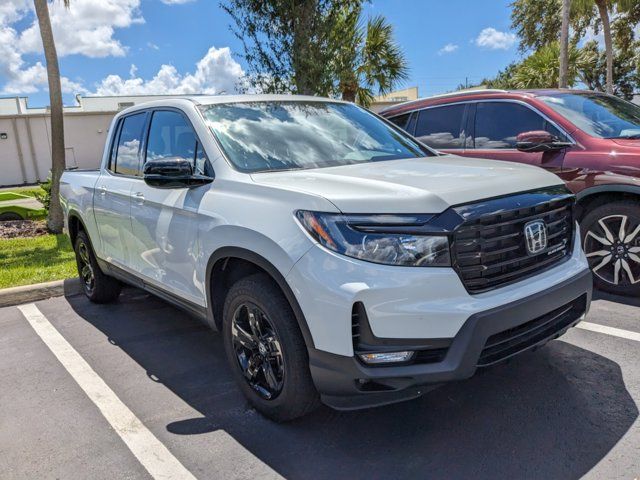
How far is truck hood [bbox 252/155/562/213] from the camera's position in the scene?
2492mm

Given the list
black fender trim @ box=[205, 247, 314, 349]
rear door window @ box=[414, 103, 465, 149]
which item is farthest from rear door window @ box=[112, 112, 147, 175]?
rear door window @ box=[414, 103, 465, 149]

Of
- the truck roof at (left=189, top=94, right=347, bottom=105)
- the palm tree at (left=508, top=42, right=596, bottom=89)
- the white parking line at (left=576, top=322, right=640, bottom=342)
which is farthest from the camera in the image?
the palm tree at (left=508, top=42, right=596, bottom=89)

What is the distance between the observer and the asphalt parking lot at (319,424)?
260 cm

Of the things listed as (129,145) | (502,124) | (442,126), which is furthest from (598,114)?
(129,145)

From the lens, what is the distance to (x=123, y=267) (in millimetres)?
4496

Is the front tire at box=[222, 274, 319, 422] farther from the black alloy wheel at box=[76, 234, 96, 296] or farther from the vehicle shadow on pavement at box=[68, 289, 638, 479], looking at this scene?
the black alloy wheel at box=[76, 234, 96, 296]

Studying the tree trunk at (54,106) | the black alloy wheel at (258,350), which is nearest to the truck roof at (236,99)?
the black alloy wheel at (258,350)

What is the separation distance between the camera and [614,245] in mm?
4664

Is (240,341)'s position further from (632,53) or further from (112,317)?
(632,53)

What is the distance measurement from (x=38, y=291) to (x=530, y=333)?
5.24m

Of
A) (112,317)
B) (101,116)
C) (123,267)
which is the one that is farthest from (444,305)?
(101,116)

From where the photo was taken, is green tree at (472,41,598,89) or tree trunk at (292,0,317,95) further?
green tree at (472,41,598,89)

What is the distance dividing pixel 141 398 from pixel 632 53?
32.9 m

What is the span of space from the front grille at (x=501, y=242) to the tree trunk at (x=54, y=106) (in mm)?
7942
